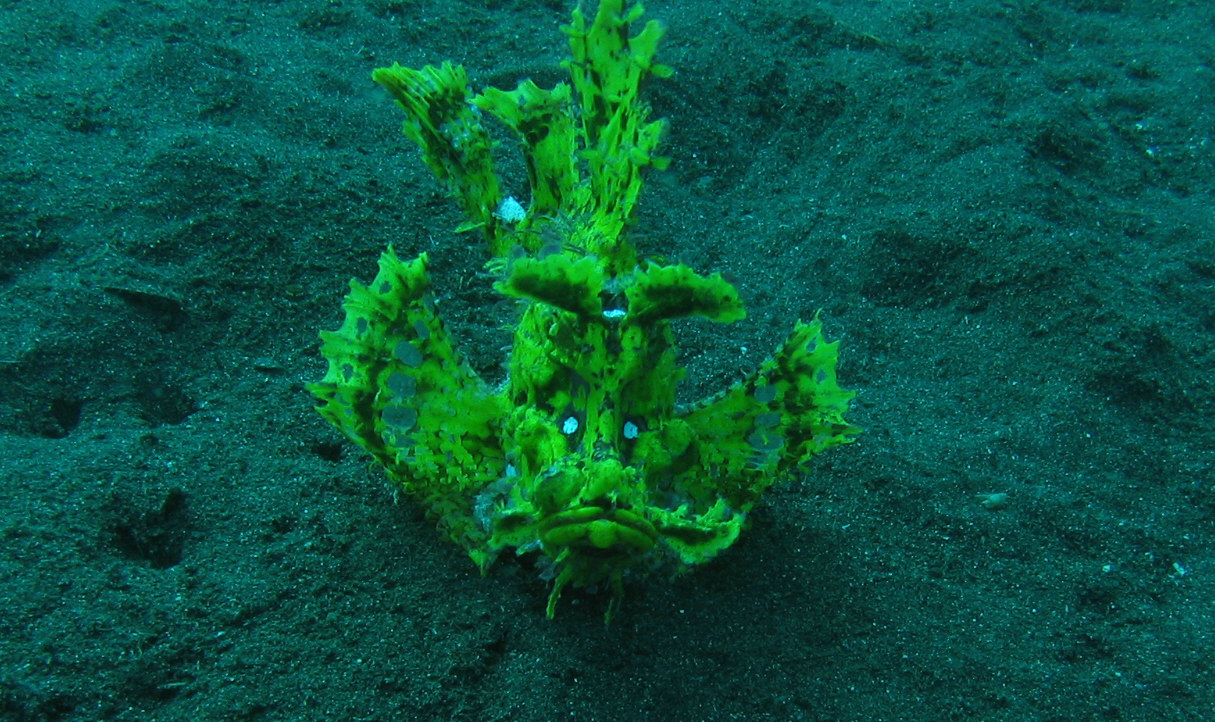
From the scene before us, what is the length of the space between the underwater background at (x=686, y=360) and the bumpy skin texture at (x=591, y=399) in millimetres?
356

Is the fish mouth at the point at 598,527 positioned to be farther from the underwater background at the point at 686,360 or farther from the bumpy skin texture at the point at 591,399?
the underwater background at the point at 686,360

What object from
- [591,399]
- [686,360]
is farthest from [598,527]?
[686,360]

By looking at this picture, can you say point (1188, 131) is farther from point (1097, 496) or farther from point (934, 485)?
point (934, 485)

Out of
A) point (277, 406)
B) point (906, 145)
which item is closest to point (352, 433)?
point (277, 406)

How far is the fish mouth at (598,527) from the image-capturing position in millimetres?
2119

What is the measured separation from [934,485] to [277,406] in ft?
9.72

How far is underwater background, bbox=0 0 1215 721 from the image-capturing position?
2.61m

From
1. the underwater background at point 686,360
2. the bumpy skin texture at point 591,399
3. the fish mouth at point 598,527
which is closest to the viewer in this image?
the fish mouth at point 598,527

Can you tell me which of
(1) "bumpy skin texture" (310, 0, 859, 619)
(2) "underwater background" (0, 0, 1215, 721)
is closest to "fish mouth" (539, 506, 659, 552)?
(1) "bumpy skin texture" (310, 0, 859, 619)

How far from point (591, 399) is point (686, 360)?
151cm

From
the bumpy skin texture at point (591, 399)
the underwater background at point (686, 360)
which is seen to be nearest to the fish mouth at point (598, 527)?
the bumpy skin texture at point (591, 399)

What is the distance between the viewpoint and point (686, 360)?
4.04 meters

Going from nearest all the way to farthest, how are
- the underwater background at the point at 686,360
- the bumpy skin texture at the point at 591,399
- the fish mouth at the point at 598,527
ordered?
1. the fish mouth at the point at 598,527
2. the bumpy skin texture at the point at 591,399
3. the underwater background at the point at 686,360

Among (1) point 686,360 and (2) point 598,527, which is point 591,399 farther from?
(1) point 686,360
